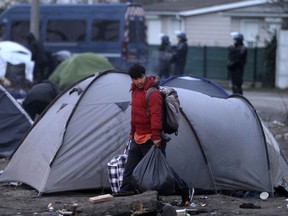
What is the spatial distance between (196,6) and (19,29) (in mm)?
14205

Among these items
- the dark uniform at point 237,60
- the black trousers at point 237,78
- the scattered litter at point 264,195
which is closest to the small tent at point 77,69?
the dark uniform at point 237,60

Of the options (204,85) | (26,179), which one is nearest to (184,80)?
(204,85)

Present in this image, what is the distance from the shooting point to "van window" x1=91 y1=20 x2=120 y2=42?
2705 cm

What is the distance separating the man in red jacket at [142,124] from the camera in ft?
33.0

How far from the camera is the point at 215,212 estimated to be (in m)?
10.1

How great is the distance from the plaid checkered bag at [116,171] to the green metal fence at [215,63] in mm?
20196

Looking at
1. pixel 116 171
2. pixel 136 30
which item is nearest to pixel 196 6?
pixel 136 30

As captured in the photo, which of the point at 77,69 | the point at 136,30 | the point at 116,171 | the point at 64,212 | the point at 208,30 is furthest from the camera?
the point at 208,30

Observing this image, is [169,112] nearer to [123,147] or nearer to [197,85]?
[123,147]

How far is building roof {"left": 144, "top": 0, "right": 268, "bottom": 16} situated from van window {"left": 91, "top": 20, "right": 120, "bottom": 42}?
10.1m

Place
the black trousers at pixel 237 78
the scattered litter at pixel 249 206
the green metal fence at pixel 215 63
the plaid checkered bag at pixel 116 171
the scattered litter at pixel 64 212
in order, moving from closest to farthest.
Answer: the scattered litter at pixel 64 212, the scattered litter at pixel 249 206, the plaid checkered bag at pixel 116 171, the black trousers at pixel 237 78, the green metal fence at pixel 215 63

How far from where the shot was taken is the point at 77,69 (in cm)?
1958

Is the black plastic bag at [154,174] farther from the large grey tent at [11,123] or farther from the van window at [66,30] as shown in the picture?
the van window at [66,30]

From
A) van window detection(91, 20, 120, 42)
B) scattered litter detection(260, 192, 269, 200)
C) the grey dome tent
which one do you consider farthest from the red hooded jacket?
van window detection(91, 20, 120, 42)
